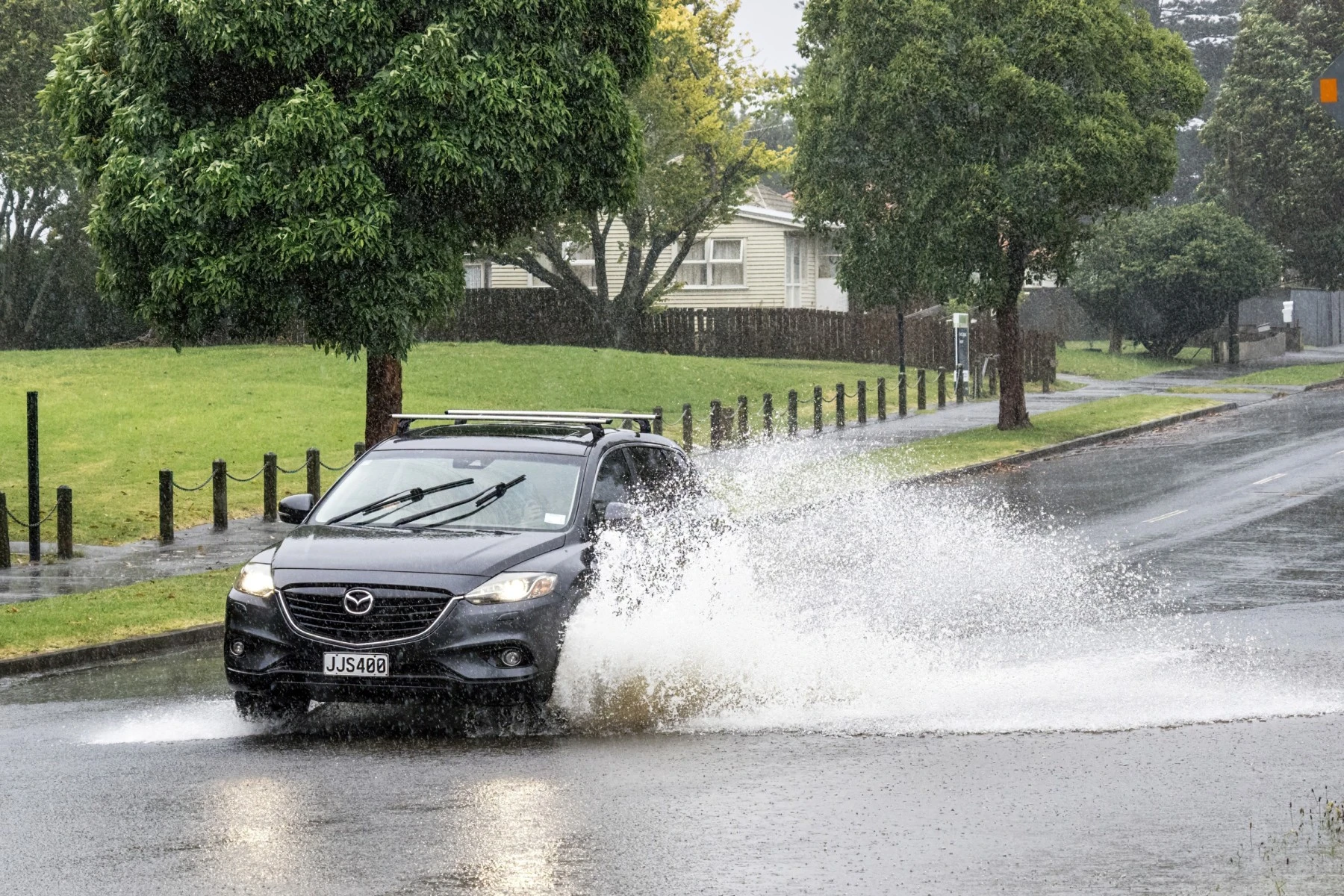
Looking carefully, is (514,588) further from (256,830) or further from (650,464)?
(256,830)

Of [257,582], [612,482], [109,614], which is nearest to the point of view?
[257,582]

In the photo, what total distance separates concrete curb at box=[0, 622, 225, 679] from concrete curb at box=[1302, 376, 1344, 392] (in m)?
33.8

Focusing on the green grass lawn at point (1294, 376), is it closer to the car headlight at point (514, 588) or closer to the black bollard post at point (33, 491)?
the black bollard post at point (33, 491)

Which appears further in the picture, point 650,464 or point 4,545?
point 4,545

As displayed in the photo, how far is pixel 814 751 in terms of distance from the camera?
8844 mm

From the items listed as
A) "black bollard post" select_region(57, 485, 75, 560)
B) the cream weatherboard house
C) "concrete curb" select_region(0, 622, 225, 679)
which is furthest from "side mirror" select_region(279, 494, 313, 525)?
the cream weatherboard house

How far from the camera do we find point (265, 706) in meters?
9.95

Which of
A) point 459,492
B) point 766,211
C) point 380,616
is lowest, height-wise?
point 380,616

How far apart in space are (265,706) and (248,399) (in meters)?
27.7

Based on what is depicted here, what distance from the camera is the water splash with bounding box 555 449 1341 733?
9773 millimetres

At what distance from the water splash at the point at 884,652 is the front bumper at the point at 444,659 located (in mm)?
254

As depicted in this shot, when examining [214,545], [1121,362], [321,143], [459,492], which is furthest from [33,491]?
[1121,362]

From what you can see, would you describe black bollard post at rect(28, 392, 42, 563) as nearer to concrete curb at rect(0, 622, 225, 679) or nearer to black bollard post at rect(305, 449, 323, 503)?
black bollard post at rect(305, 449, 323, 503)

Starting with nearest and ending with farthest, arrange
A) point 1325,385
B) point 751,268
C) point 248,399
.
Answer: point 248,399, point 1325,385, point 751,268
